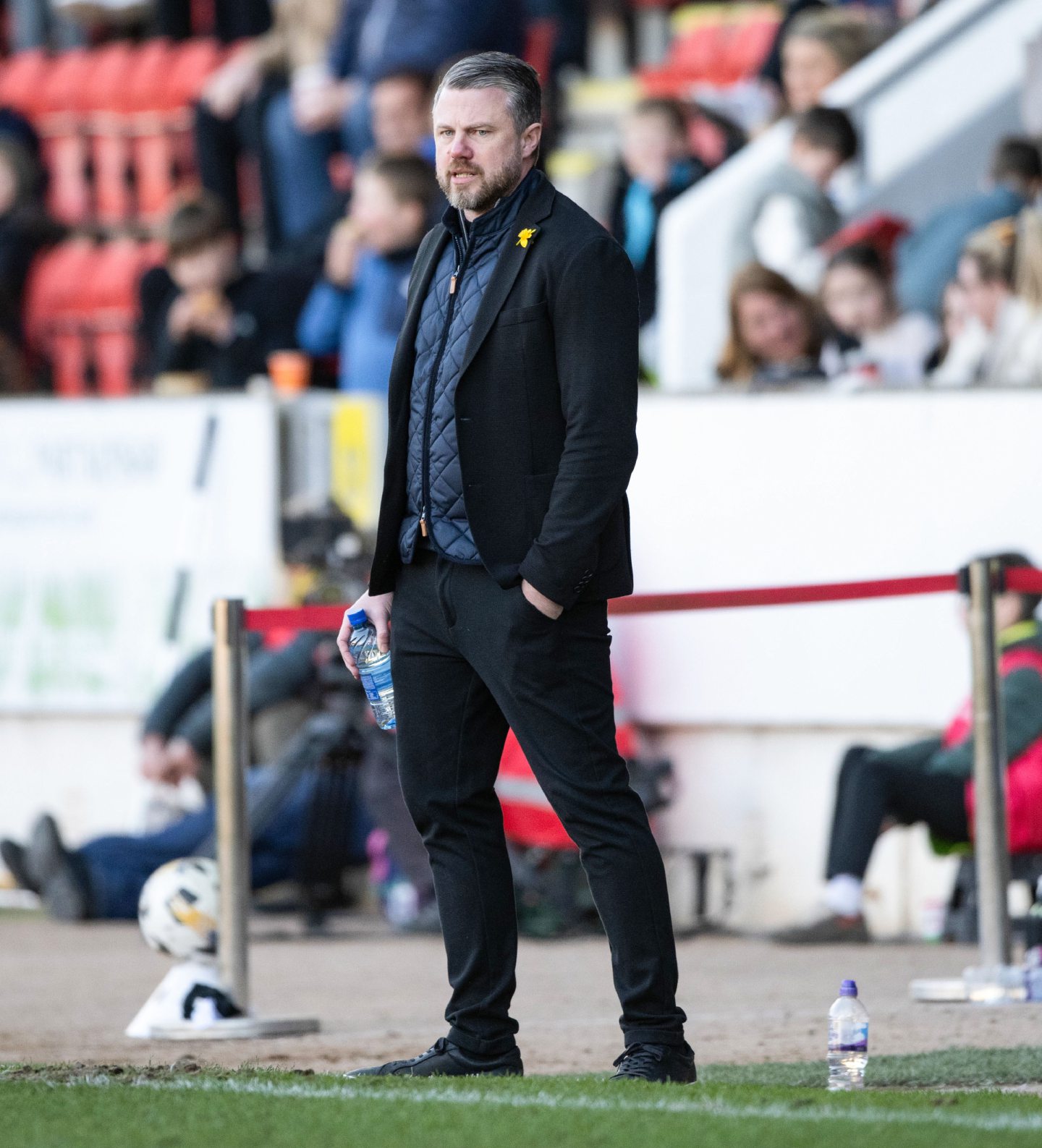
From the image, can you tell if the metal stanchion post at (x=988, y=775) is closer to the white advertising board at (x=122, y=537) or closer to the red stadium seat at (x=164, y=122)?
the white advertising board at (x=122, y=537)

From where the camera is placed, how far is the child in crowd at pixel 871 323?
9.83 meters

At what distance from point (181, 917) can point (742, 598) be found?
1.75 meters

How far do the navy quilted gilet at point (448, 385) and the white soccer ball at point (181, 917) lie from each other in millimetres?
2037

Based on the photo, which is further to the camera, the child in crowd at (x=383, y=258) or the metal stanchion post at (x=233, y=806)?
the child in crowd at (x=383, y=258)

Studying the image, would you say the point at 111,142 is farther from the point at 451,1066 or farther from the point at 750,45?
the point at 451,1066

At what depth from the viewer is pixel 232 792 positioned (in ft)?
21.9

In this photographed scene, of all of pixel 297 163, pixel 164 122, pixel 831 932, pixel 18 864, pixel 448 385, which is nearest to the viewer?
pixel 448 385

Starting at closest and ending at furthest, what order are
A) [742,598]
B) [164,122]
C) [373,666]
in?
[373,666] → [742,598] → [164,122]

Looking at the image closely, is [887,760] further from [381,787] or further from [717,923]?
[381,787]

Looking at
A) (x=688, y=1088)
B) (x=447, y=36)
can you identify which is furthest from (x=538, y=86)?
(x=447, y=36)

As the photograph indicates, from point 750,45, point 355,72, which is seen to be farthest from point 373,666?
point 750,45

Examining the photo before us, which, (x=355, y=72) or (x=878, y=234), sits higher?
(x=355, y=72)

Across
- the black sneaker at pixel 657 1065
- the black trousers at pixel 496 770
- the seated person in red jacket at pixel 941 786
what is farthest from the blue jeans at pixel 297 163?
the black sneaker at pixel 657 1065

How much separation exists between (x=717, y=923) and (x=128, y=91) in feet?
31.2
